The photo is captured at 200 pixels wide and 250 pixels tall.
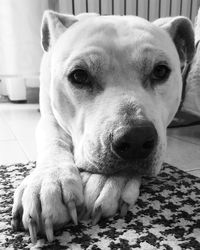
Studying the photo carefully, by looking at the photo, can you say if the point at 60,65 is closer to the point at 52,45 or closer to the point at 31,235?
the point at 52,45

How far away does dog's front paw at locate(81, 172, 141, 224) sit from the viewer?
88 cm

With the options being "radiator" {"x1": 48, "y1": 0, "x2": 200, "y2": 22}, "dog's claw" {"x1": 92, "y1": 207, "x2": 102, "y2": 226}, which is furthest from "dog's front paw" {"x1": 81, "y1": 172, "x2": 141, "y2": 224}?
"radiator" {"x1": 48, "y1": 0, "x2": 200, "y2": 22}

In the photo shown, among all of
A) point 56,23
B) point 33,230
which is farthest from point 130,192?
point 56,23

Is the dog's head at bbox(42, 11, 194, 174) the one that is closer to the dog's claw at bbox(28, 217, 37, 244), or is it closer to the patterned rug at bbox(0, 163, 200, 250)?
the patterned rug at bbox(0, 163, 200, 250)

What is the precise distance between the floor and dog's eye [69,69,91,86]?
0.51 m

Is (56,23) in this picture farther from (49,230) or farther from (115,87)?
(49,230)

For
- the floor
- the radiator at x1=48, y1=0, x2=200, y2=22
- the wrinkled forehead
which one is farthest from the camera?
the radiator at x1=48, y1=0, x2=200, y2=22

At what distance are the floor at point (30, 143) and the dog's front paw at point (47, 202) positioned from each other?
2.02 feet

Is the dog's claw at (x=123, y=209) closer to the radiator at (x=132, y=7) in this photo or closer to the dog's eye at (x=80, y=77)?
the dog's eye at (x=80, y=77)

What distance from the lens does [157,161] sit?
97cm

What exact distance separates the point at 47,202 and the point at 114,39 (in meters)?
0.59

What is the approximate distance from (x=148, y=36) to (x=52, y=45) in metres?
0.42

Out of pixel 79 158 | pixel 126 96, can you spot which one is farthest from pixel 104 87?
pixel 79 158

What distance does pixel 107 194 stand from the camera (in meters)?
0.89
